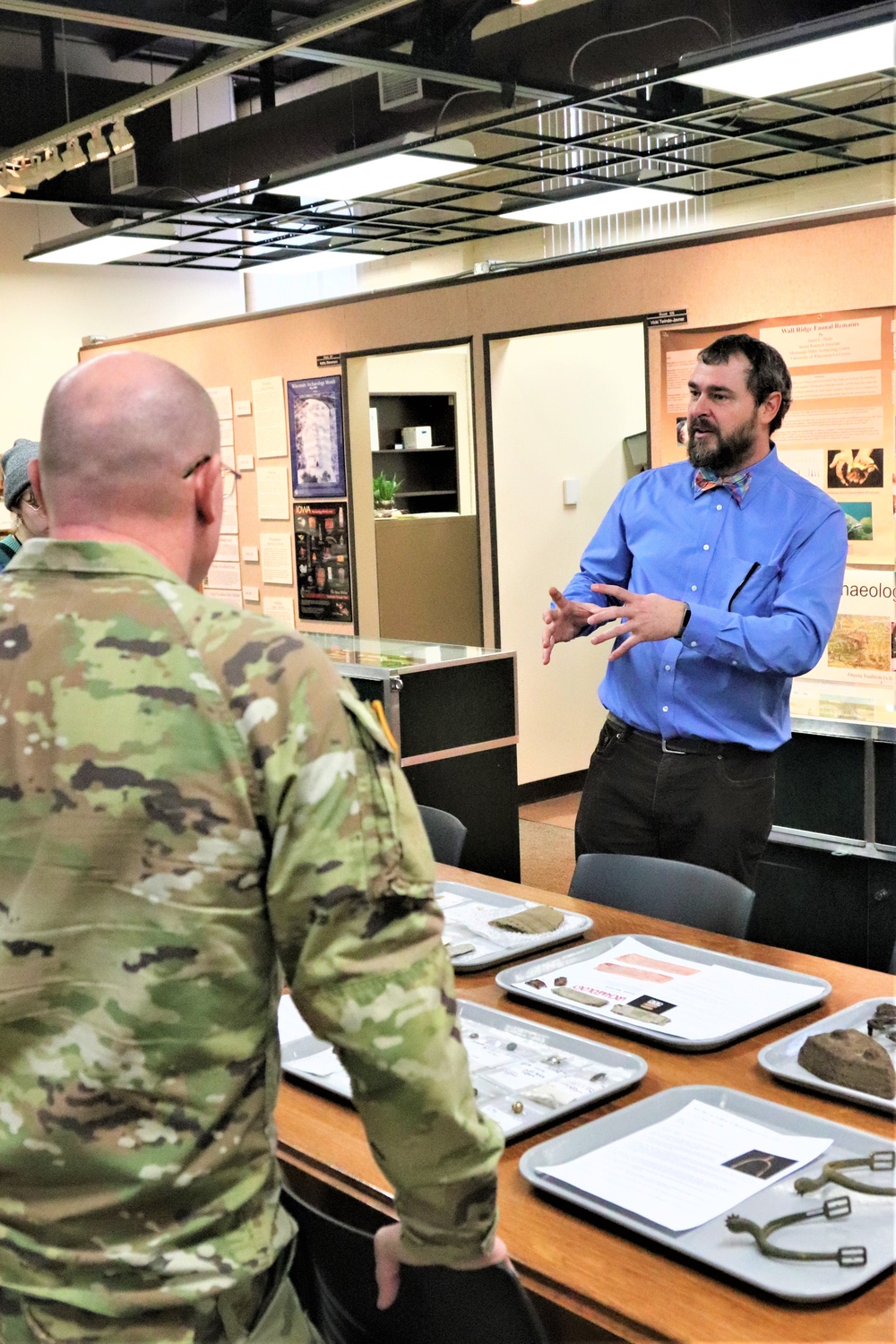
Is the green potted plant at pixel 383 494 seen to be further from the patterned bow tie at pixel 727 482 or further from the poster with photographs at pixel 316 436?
the patterned bow tie at pixel 727 482

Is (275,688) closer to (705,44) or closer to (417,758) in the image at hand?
(417,758)

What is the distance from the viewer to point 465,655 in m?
4.81

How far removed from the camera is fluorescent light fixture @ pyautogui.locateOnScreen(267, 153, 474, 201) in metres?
5.55

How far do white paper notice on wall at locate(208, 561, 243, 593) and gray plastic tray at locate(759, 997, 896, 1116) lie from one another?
6592 mm

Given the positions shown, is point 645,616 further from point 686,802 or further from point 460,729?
point 460,729

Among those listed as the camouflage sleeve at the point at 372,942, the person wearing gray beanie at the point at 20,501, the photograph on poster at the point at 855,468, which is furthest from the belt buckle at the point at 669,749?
the photograph on poster at the point at 855,468

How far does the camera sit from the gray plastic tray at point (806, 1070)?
1.70 m

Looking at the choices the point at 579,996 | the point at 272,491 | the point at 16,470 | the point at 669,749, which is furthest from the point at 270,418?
the point at 579,996

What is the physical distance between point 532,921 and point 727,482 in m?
1.16

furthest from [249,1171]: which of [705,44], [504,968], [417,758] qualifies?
[705,44]

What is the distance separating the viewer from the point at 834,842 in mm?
4012

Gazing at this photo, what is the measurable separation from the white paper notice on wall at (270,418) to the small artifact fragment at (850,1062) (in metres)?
6.39

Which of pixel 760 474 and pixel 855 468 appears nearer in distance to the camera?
pixel 760 474

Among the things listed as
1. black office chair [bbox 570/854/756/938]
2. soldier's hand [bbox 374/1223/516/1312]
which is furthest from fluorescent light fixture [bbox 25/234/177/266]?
soldier's hand [bbox 374/1223/516/1312]
